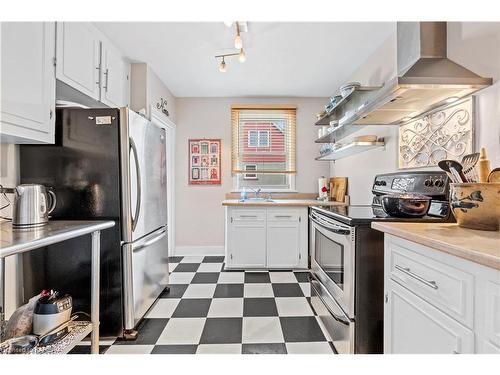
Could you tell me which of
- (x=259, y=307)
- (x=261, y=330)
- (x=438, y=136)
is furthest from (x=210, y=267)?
(x=438, y=136)

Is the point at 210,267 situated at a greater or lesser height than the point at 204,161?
lesser

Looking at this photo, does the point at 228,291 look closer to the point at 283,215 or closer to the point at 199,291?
the point at 199,291

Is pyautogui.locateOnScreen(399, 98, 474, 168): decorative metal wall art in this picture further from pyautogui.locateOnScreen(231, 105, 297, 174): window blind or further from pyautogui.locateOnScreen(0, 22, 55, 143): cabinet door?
pyautogui.locateOnScreen(0, 22, 55, 143): cabinet door

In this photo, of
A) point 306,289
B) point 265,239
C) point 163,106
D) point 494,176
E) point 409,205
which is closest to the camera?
point 494,176

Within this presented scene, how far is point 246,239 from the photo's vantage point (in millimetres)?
3234

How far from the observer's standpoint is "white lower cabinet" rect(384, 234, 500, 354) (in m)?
0.68

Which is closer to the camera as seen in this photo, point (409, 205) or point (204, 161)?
point (409, 205)

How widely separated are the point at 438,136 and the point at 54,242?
2.23m

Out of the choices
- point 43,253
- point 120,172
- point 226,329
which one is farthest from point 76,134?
point 226,329

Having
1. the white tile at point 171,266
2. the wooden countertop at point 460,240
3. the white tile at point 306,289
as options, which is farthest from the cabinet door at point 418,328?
the white tile at point 171,266

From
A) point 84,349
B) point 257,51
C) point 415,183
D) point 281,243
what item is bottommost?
point 84,349

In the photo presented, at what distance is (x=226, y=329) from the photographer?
76.4 inches

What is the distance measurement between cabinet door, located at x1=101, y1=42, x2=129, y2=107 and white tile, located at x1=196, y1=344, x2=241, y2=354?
2133 mm

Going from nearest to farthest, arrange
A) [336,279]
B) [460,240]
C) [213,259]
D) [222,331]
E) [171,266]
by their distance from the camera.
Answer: [460,240] < [336,279] < [222,331] < [171,266] < [213,259]
